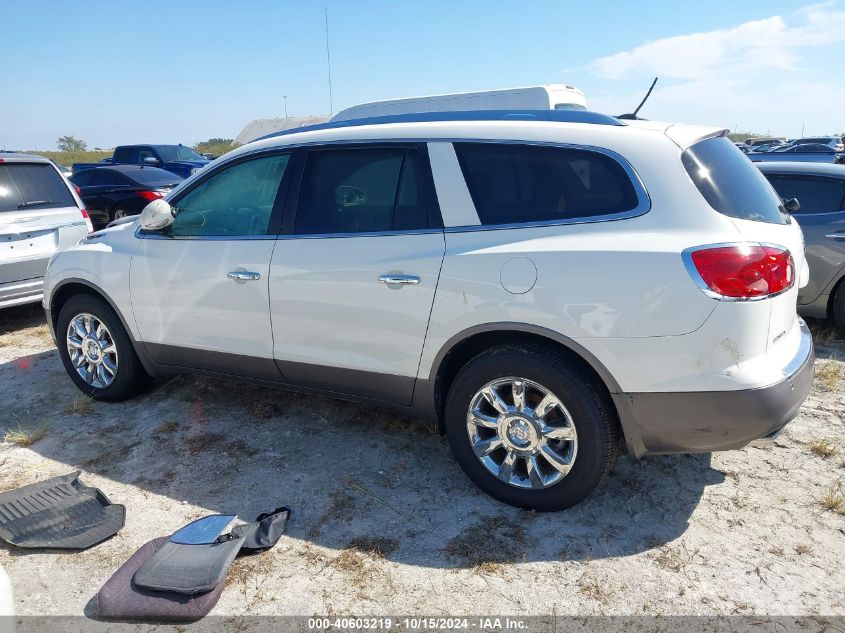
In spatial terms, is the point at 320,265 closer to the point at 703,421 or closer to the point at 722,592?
the point at 703,421

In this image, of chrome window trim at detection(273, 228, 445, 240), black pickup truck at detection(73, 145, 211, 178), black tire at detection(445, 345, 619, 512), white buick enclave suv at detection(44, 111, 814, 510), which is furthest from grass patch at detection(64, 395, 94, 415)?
black pickup truck at detection(73, 145, 211, 178)

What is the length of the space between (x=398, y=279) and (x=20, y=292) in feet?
15.8

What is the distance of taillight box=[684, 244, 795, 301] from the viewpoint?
261 centimetres

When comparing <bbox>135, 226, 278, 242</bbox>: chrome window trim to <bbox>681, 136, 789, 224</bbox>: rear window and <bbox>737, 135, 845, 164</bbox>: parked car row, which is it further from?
<bbox>737, 135, 845, 164</bbox>: parked car row

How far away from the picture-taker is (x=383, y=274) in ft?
10.8

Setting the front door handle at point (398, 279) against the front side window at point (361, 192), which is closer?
the front door handle at point (398, 279)

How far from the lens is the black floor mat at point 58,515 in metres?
3.04

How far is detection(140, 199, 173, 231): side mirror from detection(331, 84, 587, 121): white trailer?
318cm

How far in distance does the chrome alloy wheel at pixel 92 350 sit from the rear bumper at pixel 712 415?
11.6 ft

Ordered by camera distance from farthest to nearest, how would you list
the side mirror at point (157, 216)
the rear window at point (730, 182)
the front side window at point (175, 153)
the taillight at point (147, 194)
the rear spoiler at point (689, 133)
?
the front side window at point (175, 153), the taillight at point (147, 194), the side mirror at point (157, 216), the rear spoiler at point (689, 133), the rear window at point (730, 182)

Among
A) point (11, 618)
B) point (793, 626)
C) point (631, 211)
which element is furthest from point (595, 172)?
point (11, 618)

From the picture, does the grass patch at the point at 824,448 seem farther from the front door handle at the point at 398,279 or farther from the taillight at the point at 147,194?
the taillight at the point at 147,194

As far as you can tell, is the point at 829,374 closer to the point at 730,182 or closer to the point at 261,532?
the point at 730,182

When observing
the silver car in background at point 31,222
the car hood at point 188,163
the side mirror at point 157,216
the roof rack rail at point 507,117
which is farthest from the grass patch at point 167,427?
the car hood at point 188,163
